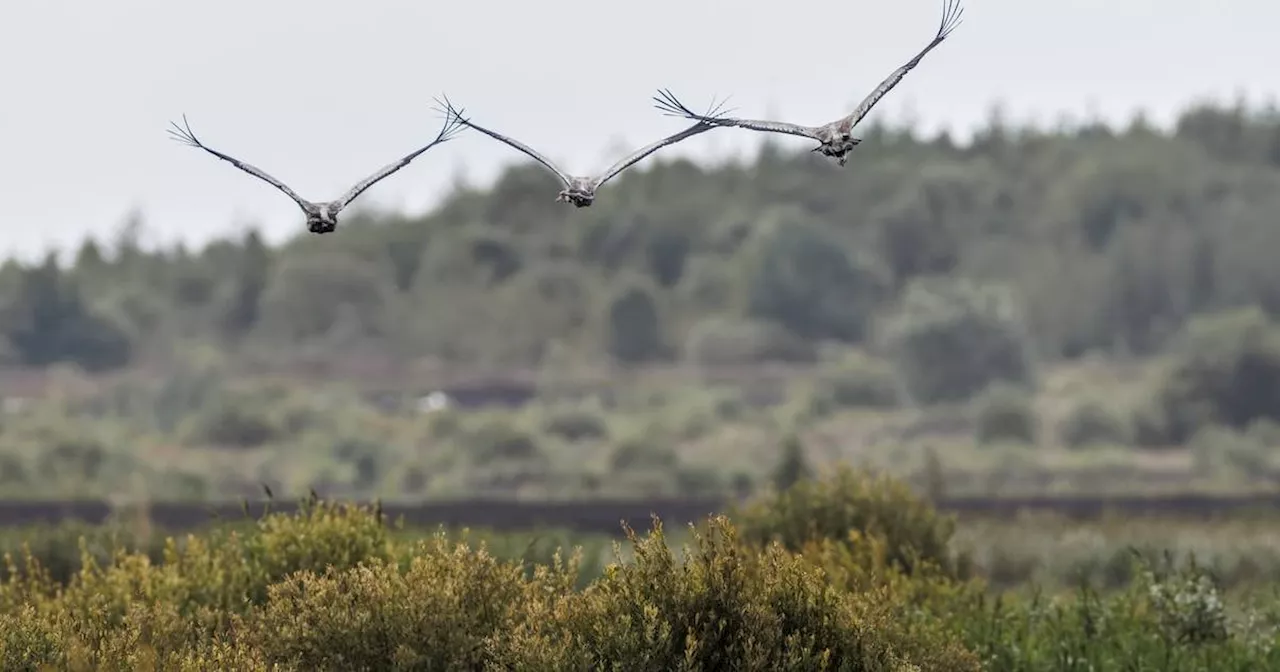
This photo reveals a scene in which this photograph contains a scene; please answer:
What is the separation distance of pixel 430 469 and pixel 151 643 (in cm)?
6477

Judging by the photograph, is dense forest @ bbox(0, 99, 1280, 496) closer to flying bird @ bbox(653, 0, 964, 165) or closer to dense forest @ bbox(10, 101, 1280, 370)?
dense forest @ bbox(10, 101, 1280, 370)

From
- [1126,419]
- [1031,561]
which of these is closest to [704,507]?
[1031,561]

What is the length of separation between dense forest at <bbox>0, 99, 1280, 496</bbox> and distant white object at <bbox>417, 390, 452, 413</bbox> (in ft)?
28.9

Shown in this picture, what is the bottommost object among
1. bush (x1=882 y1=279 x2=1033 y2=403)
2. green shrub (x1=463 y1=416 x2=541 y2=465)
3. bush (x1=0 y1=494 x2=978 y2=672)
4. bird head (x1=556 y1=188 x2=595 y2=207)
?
bush (x1=0 y1=494 x2=978 y2=672)

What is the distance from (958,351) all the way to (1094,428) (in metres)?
18.9

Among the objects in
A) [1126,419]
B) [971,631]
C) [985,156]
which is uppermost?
[985,156]

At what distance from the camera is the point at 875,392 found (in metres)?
104

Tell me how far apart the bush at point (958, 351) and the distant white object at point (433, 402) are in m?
25.5

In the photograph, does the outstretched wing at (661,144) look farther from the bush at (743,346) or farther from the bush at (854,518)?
the bush at (743,346)

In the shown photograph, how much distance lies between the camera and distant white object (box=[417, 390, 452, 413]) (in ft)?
320

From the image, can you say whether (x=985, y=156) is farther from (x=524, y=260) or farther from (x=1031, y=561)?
(x=1031, y=561)

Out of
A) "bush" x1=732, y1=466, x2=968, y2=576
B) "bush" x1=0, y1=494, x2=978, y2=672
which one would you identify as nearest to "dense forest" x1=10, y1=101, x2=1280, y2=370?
"bush" x1=732, y1=466, x2=968, y2=576

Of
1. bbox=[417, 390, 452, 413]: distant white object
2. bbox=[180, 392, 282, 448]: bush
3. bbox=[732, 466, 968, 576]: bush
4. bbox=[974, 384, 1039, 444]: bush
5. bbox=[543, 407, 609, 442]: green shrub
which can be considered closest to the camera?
bbox=[732, 466, 968, 576]: bush

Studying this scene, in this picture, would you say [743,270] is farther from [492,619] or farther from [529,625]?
[529,625]
